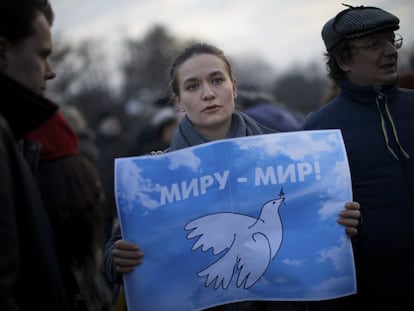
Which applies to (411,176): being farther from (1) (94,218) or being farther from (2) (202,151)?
(1) (94,218)

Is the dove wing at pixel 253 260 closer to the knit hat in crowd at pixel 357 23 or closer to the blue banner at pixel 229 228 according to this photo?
the blue banner at pixel 229 228

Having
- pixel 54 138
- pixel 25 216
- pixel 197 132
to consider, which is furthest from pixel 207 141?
pixel 54 138

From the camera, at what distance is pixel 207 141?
2088 millimetres

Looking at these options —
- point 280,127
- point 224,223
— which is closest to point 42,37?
point 224,223

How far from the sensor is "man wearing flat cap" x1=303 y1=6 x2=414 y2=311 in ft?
6.87

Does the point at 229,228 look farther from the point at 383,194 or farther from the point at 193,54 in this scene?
the point at 193,54

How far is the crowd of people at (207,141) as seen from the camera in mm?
1394

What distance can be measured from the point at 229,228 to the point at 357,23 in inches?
51.6

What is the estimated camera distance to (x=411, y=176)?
6.93ft

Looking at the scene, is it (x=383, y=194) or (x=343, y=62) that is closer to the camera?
(x=383, y=194)

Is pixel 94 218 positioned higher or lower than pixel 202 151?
lower

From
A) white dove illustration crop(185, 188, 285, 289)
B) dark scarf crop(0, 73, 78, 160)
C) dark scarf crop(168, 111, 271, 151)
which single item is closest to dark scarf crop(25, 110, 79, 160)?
dark scarf crop(168, 111, 271, 151)

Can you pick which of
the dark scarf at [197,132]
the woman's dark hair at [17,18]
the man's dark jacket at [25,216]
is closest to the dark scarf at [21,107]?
the man's dark jacket at [25,216]

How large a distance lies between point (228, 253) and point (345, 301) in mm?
874
